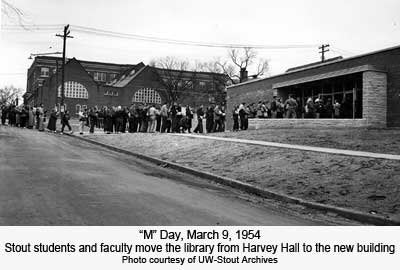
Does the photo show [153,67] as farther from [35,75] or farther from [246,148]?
[246,148]

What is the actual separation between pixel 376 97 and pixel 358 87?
89.0 inches

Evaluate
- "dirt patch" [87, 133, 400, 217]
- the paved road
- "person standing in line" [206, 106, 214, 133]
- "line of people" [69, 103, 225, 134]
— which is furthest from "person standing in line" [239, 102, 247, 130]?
the paved road

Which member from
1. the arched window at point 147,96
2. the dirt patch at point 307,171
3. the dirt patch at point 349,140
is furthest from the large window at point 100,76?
the dirt patch at point 307,171

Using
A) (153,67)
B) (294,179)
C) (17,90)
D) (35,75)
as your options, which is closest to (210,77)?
(153,67)

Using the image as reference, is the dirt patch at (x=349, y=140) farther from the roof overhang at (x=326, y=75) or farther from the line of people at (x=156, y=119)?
the line of people at (x=156, y=119)

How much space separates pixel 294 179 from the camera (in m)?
9.82

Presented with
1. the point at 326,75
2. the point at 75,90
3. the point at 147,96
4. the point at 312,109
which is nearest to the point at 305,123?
the point at 312,109

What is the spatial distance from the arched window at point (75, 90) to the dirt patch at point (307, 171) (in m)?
67.8

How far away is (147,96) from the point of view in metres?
87.6

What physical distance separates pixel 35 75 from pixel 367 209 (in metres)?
95.6

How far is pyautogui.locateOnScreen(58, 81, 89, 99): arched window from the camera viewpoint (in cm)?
7912

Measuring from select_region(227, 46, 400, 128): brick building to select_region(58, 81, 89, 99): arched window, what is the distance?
5821 centimetres

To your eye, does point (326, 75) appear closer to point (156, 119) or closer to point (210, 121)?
point (210, 121)

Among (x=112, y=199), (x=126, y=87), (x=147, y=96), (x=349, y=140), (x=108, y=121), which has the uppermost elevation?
(x=126, y=87)
